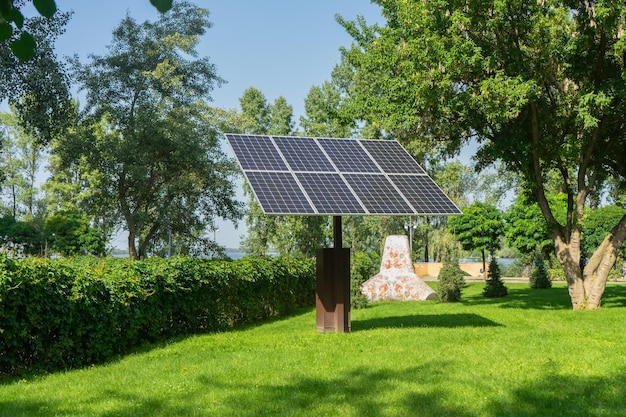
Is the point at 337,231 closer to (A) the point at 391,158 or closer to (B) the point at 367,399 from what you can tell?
(A) the point at 391,158

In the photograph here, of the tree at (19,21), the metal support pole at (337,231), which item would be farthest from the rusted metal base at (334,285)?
the tree at (19,21)

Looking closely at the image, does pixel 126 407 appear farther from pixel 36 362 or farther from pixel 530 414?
pixel 530 414

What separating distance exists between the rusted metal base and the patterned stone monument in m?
12.5

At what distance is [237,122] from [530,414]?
1448 inches

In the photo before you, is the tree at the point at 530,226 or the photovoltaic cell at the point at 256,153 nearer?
the photovoltaic cell at the point at 256,153

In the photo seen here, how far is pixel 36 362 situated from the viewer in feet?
35.6

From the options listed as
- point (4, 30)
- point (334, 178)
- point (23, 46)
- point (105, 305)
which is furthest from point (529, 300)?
point (4, 30)

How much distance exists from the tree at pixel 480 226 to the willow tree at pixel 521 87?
23778mm

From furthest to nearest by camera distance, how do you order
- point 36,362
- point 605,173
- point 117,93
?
point 117,93, point 605,173, point 36,362

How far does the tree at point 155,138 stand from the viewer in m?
39.7

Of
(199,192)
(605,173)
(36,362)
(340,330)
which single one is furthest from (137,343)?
(199,192)

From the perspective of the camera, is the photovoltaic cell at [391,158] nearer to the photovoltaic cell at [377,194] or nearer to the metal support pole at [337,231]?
the photovoltaic cell at [377,194]

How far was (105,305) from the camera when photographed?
39.4 feet

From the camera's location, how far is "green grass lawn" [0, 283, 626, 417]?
8.34 metres
